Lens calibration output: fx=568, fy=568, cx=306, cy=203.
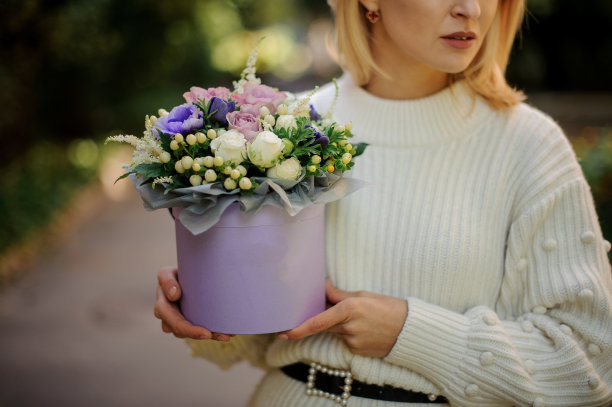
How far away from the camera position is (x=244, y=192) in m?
A: 1.32

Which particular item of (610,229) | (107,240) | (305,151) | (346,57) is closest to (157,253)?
(107,240)

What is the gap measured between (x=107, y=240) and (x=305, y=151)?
6.44m

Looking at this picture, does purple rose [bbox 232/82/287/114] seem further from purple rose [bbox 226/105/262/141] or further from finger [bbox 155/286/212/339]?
finger [bbox 155/286/212/339]

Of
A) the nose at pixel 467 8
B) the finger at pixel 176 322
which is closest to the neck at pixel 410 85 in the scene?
the nose at pixel 467 8

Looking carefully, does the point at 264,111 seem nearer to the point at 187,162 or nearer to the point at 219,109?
the point at 219,109

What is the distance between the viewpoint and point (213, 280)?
142cm

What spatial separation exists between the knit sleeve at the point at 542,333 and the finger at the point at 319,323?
7.7 inches

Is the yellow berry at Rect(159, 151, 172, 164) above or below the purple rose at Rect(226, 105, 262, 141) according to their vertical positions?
below

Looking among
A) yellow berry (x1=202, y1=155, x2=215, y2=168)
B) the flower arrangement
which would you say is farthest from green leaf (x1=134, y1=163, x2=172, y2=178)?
yellow berry (x1=202, y1=155, x2=215, y2=168)

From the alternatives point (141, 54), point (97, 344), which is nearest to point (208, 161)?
point (97, 344)

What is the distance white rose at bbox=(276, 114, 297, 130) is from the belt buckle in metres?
0.75

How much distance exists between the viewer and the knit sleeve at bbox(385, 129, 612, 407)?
156 cm

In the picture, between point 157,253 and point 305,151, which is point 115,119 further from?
point 305,151

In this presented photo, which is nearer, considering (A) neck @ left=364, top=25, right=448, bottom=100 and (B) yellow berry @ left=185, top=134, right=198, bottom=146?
(B) yellow berry @ left=185, top=134, right=198, bottom=146
